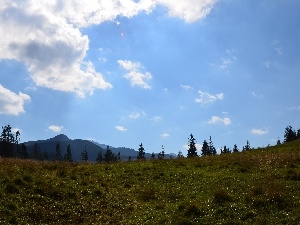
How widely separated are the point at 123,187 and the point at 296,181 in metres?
11.3

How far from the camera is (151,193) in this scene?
21.4m

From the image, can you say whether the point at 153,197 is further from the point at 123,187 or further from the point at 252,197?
the point at 252,197

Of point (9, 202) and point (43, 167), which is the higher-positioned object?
point (43, 167)

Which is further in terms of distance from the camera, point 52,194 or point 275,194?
point 52,194

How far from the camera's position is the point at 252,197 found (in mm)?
18688

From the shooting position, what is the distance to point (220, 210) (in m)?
17.5

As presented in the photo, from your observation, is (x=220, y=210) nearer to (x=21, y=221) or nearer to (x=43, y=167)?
(x=21, y=221)

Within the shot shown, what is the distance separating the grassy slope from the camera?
17.1 m

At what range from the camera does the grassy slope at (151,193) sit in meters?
17.1

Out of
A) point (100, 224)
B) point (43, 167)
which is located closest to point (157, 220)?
point (100, 224)

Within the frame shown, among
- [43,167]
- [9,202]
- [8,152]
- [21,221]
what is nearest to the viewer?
[21,221]

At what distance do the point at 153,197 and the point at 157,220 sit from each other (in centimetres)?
385

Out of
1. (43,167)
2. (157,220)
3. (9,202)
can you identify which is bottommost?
(157,220)

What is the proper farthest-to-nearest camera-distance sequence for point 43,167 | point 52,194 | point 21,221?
1. point 43,167
2. point 52,194
3. point 21,221
